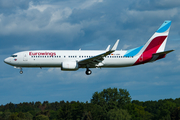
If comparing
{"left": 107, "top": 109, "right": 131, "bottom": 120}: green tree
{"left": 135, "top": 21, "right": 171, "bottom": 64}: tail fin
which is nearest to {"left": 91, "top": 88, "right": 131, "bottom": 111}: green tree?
{"left": 107, "top": 109, "right": 131, "bottom": 120}: green tree

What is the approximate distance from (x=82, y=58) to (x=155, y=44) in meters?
17.4

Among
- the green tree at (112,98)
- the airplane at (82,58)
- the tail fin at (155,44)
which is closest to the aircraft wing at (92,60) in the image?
the airplane at (82,58)

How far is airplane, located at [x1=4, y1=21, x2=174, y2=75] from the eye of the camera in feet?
193

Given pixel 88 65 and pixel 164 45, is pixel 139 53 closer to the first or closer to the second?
Answer: pixel 164 45

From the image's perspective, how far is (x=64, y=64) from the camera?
57.8 meters

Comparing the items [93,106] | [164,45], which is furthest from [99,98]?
[164,45]

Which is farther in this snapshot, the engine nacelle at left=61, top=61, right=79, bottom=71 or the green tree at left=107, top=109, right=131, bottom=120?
the green tree at left=107, top=109, right=131, bottom=120

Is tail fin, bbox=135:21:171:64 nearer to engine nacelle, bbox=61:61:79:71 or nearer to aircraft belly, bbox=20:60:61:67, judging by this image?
engine nacelle, bbox=61:61:79:71

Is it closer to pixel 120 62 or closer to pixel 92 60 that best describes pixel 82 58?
pixel 92 60

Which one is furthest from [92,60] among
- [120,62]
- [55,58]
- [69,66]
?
[55,58]

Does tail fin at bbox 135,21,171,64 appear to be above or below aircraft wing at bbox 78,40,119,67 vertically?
above

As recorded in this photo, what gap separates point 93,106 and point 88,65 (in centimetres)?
7504

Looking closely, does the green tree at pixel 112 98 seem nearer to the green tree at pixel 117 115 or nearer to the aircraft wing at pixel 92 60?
the green tree at pixel 117 115

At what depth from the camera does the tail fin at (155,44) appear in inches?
2472
